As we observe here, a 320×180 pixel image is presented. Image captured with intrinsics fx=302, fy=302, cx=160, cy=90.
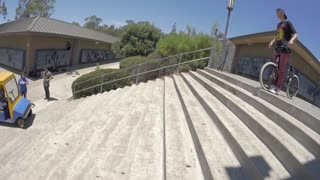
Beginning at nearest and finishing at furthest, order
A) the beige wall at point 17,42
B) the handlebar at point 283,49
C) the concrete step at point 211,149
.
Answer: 1. the concrete step at point 211,149
2. the handlebar at point 283,49
3. the beige wall at point 17,42

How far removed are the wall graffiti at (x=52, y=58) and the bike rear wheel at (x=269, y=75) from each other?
19.6m

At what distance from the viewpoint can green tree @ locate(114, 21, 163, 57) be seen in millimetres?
32719

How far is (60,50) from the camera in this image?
2647cm

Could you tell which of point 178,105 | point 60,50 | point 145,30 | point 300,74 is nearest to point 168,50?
point 300,74

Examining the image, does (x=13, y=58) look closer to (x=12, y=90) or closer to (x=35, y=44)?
(x=35, y=44)

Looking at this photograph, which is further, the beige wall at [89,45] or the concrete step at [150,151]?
the beige wall at [89,45]

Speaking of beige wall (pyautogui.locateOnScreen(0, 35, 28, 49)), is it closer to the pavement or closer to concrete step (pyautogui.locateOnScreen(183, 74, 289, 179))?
the pavement

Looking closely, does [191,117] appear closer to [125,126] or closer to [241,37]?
[125,126]

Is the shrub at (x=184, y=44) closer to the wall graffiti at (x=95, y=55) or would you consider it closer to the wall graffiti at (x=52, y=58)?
the wall graffiti at (x=52, y=58)

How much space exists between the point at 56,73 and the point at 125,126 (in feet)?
63.9

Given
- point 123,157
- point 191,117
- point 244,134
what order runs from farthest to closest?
point 191,117, point 123,157, point 244,134

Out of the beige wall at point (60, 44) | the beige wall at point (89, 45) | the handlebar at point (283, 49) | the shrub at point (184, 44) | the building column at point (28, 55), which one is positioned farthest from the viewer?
the beige wall at point (89, 45)

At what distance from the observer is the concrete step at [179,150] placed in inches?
157

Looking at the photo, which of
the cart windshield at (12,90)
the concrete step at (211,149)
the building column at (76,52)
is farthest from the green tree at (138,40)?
the concrete step at (211,149)
